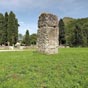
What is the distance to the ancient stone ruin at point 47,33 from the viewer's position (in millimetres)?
17078

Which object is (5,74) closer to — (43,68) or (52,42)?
(43,68)

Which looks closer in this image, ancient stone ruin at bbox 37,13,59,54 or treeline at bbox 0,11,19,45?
ancient stone ruin at bbox 37,13,59,54

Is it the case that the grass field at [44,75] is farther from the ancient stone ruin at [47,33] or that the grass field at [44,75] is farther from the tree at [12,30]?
the tree at [12,30]

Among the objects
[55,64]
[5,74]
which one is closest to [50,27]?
[55,64]

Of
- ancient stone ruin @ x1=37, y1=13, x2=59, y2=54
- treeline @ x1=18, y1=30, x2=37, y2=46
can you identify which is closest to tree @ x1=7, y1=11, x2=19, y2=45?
treeline @ x1=18, y1=30, x2=37, y2=46

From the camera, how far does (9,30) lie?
2803 inches

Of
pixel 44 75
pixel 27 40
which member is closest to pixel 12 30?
pixel 27 40

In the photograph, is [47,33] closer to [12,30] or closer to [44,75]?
[44,75]

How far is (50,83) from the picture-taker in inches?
340

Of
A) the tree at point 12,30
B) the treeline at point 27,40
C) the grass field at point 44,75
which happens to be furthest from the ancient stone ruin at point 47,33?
the treeline at point 27,40

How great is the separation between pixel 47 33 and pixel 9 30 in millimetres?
55380

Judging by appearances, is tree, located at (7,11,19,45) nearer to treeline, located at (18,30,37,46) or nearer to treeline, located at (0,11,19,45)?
treeline, located at (0,11,19,45)

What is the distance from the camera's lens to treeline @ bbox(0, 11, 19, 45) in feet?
234

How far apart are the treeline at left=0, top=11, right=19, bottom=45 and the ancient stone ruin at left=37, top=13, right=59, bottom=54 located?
54361mm
